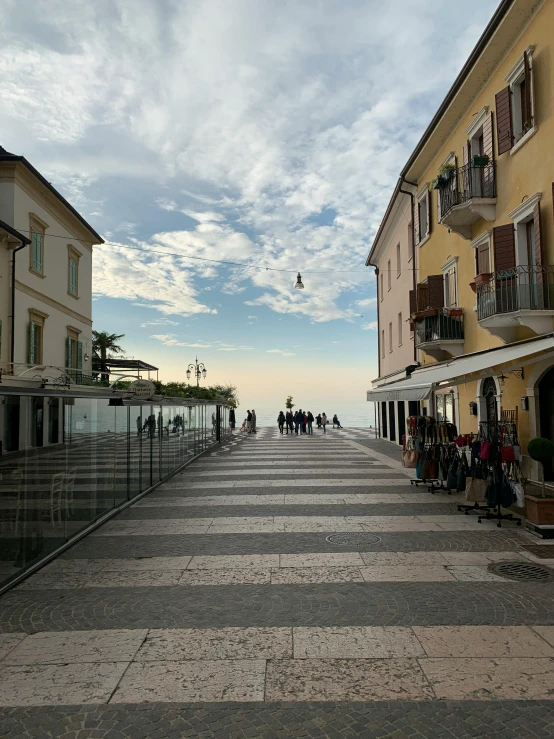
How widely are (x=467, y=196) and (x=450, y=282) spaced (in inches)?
148

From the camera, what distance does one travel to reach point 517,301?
1214 centimetres

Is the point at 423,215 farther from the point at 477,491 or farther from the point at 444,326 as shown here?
the point at 477,491

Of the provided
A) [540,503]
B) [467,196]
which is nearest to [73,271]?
[467,196]

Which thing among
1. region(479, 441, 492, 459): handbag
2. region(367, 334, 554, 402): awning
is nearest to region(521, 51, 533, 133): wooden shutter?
region(367, 334, 554, 402): awning

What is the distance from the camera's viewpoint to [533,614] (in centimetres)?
545

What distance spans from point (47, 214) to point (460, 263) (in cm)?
1975

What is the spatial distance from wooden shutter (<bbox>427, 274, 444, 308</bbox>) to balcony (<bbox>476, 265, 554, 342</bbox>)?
5036mm

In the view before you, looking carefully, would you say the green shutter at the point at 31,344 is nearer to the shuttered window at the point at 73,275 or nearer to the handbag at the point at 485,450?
the shuttered window at the point at 73,275

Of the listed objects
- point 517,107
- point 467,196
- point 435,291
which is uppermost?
point 517,107

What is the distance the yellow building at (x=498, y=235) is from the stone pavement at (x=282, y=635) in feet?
14.3

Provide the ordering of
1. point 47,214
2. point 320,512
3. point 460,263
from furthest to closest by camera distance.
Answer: point 47,214
point 460,263
point 320,512

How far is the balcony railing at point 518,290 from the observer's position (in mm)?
11711

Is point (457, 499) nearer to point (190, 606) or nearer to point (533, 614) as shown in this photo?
point (533, 614)

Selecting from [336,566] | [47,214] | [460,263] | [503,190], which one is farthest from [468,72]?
[47,214]
